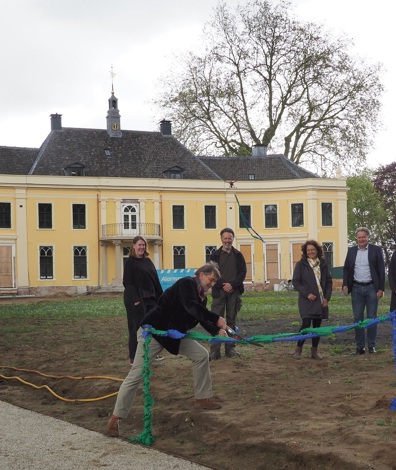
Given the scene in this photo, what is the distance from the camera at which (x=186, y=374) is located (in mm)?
11031

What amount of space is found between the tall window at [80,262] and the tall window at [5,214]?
4.34 m

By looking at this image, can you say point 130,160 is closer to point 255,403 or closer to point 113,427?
point 255,403

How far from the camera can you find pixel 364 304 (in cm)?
1271

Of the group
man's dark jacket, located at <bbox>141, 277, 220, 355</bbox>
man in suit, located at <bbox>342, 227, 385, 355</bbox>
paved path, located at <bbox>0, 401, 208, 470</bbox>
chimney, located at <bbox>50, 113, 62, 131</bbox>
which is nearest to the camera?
paved path, located at <bbox>0, 401, 208, 470</bbox>

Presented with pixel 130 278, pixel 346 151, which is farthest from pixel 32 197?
pixel 130 278

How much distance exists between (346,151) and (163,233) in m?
12.5

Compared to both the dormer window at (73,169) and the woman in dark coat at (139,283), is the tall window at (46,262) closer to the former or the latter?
the dormer window at (73,169)

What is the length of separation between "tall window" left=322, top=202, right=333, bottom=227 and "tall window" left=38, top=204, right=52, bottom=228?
57.8 feet

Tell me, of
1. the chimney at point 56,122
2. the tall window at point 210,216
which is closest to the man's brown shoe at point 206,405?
the tall window at point 210,216

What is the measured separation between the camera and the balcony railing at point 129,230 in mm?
52375

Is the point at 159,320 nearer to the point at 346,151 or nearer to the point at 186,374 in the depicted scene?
the point at 186,374

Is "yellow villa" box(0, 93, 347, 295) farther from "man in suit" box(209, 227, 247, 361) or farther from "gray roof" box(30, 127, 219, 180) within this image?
"man in suit" box(209, 227, 247, 361)

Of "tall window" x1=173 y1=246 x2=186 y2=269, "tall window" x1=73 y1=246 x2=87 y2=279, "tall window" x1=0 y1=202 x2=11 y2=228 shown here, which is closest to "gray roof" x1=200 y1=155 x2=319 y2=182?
"tall window" x1=173 y1=246 x2=186 y2=269

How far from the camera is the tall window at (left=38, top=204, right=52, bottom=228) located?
170 feet
